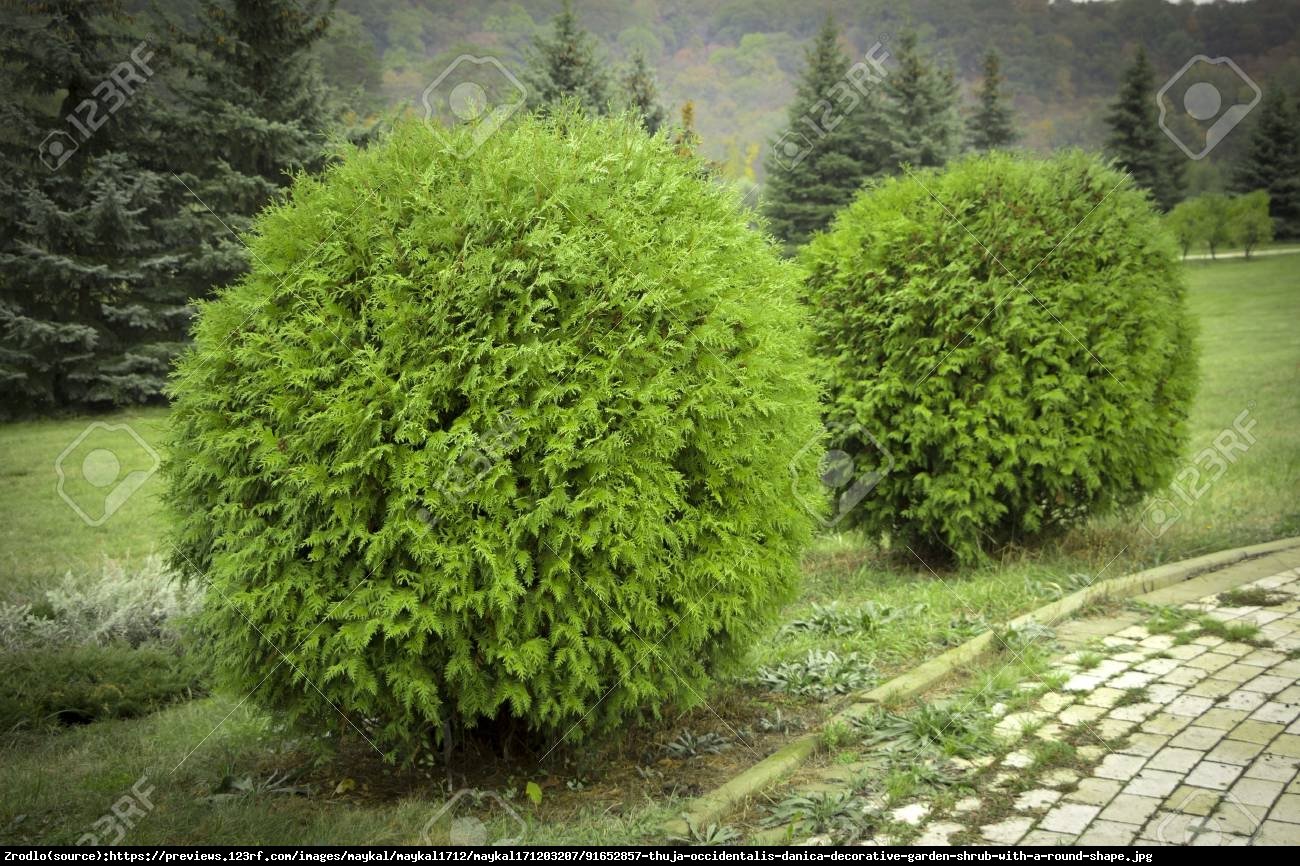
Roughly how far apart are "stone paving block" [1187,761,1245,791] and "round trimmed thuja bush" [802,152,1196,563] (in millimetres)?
3213

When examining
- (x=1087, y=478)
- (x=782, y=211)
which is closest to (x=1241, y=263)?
(x=782, y=211)

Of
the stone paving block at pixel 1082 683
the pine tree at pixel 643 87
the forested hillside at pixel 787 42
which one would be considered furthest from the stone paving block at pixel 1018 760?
the forested hillside at pixel 787 42

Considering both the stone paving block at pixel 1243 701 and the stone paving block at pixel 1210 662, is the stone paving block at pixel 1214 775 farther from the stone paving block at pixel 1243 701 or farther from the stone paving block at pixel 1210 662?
the stone paving block at pixel 1210 662

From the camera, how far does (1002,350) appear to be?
6980mm

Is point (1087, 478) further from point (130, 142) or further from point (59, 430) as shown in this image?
point (130, 142)

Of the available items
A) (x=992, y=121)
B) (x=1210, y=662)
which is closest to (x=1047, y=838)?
(x=1210, y=662)

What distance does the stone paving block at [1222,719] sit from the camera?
4371 mm

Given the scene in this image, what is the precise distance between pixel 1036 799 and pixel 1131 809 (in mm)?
343

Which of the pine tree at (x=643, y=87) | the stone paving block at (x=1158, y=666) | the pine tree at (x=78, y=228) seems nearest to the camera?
the stone paving block at (x=1158, y=666)

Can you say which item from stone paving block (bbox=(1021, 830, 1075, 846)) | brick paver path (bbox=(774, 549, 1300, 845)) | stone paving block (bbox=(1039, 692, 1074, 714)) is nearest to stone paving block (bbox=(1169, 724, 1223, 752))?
brick paver path (bbox=(774, 549, 1300, 845))

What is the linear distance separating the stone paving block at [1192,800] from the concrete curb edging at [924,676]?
4.54 ft

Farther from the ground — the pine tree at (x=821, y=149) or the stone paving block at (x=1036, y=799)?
the pine tree at (x=821, y=149)

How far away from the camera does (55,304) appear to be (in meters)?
17.0

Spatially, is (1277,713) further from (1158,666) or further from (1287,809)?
(1287,809)
